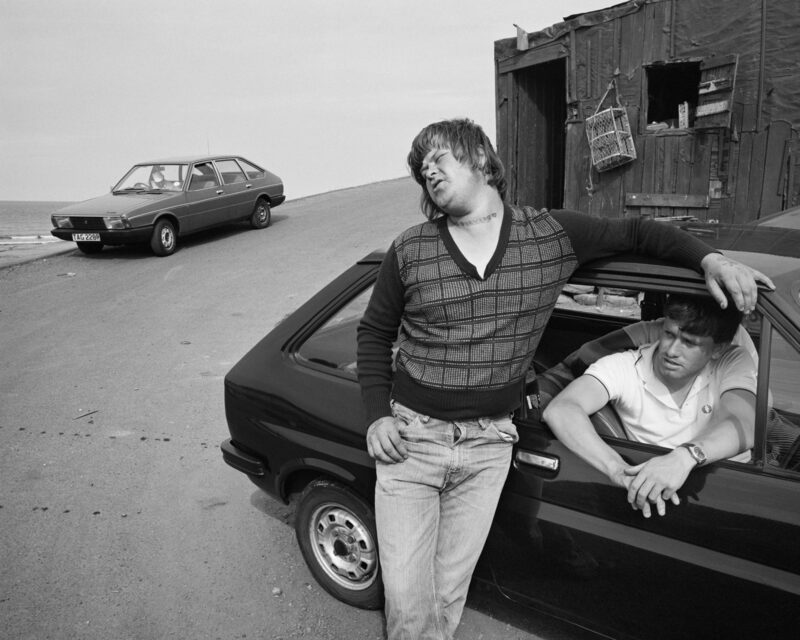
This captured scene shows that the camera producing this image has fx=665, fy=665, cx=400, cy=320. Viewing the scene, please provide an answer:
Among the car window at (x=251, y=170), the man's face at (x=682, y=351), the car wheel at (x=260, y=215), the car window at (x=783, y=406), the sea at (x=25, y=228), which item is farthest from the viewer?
the sea at (x=25, y=228)

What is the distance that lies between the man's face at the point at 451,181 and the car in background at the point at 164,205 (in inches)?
394

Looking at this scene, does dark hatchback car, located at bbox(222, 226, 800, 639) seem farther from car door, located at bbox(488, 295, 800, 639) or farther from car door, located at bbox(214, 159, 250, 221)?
car door, located at bbox(214, 159, 250, 221)

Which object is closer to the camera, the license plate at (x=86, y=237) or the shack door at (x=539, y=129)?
the shack door at (x=539, y=129)

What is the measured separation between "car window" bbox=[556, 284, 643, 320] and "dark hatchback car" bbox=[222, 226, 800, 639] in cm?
35

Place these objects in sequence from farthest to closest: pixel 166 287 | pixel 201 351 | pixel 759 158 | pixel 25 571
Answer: pixel 166 287, pixel 759 158, pixel 201 351, pixel 25 571

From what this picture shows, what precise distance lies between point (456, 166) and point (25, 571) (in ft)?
9.48

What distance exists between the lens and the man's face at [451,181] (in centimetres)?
213

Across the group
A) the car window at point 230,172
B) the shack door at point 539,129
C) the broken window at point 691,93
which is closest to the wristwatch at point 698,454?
the broken window at point 691,93

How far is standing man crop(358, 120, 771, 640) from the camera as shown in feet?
6.80

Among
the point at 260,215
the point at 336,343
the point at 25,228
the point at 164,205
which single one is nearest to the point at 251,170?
the point at 260,215

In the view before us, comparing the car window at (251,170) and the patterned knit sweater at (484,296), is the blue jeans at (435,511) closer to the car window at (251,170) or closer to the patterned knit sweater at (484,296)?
the patterned knit sweater at (484,296)

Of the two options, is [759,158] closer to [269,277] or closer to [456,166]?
[269,277]

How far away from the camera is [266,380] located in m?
2.98

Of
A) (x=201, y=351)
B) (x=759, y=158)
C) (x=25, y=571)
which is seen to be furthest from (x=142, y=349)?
(x=759, y=158)
